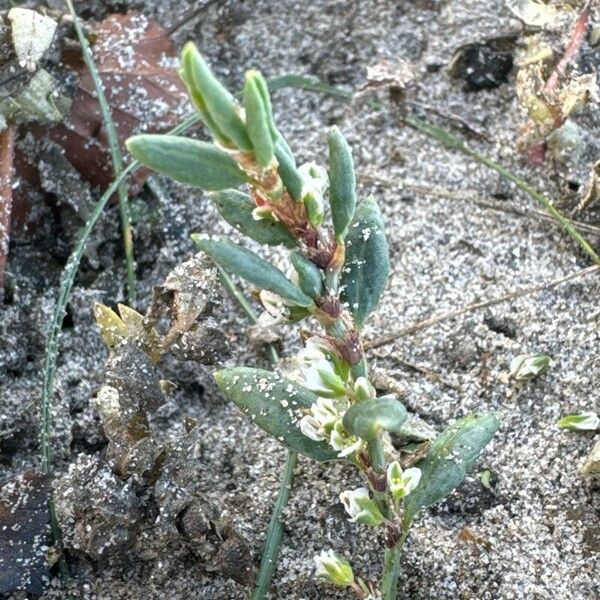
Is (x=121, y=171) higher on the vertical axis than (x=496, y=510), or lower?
higher

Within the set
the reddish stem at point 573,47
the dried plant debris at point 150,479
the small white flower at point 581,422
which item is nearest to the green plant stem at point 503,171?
the reddish stem at point 573,47

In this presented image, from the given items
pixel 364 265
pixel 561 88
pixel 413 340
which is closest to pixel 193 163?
pixel 364 265

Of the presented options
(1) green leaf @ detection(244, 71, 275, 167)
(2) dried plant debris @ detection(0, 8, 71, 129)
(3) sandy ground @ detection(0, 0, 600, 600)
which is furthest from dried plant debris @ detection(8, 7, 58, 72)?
(1) green leaf @ detection(244, 71, 275, 167)

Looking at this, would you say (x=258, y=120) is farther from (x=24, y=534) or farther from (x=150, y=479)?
(x=24, y=534)

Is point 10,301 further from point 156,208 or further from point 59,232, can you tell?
point 156,208

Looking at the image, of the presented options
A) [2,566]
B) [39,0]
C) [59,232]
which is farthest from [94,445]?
[39,0]

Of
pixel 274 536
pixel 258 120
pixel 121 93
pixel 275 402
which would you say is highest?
pixel 258 120

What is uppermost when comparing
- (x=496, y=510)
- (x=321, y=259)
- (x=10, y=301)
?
(x=321, y=259)
